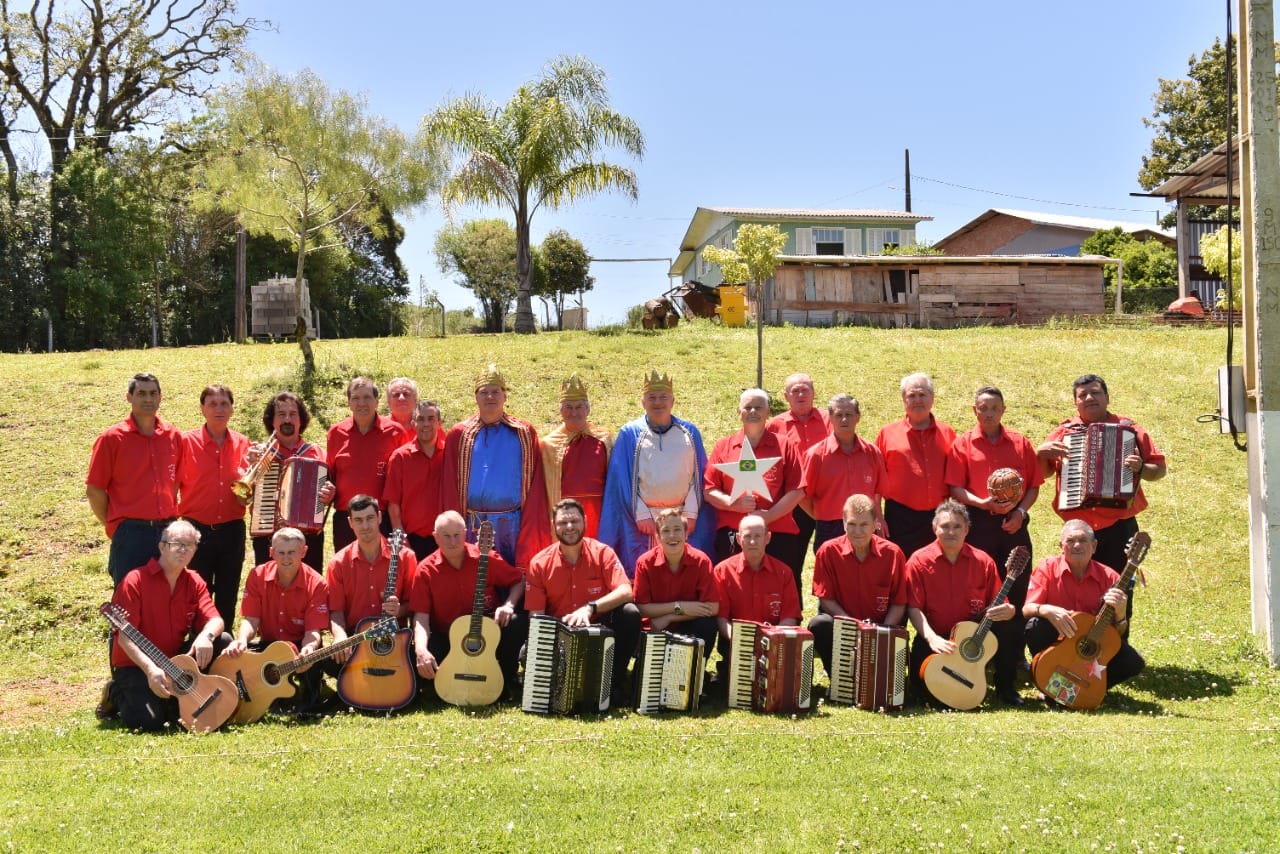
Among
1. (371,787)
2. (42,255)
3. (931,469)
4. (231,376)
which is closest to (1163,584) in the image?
(931,469)

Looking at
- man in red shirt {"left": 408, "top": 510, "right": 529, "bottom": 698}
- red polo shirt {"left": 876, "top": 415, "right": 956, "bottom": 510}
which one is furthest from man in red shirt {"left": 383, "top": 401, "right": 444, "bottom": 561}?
red polo shirt {"left": 876, "top": 415, "right": 956, "bottom": 510}

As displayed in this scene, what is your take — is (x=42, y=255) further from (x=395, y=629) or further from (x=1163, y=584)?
(x=1163, y=584)

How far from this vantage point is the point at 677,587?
7195 millimetres

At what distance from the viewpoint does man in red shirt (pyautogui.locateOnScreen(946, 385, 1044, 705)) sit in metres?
7.72

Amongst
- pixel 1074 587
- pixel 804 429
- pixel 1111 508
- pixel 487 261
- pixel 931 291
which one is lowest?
pixel 1074 587

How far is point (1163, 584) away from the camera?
10703mm

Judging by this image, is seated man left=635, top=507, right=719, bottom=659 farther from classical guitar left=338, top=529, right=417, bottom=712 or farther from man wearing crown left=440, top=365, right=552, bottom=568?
classical guitar left=338, top=529, right=417, bottom=712

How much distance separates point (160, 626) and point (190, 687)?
1.67 feet

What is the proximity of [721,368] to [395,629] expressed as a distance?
12.3 m

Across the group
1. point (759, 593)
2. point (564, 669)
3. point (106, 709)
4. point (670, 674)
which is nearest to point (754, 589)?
point (759, 593)

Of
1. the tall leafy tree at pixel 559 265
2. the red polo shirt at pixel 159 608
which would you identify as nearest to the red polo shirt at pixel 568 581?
the red polo shirt at pixel 159 608

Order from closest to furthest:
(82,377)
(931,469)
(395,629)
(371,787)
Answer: (371,787), (395,629), (931,469), (82,377)

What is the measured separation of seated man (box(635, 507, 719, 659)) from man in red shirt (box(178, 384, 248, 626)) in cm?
311

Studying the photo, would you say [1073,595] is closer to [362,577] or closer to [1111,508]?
[1111,508]
